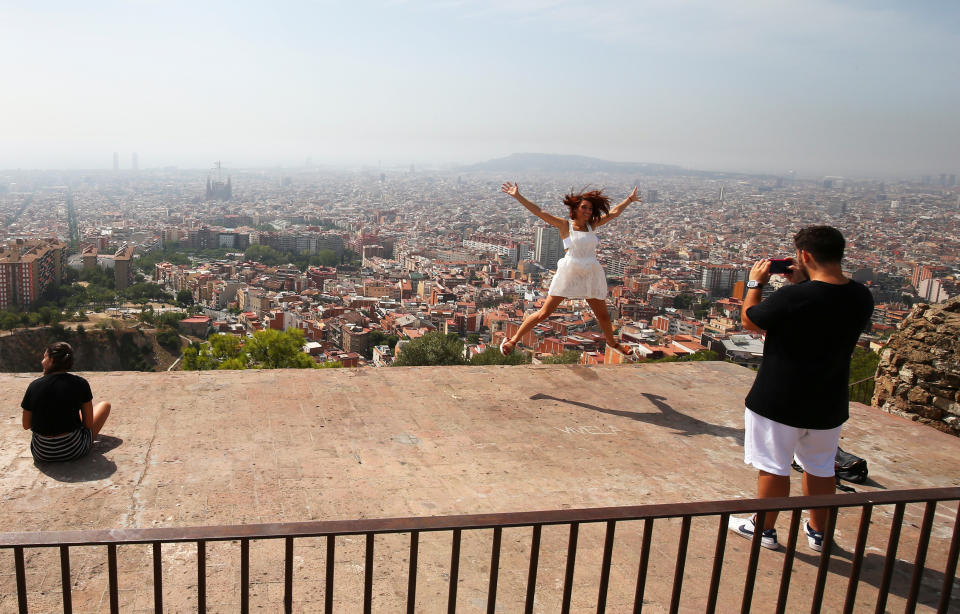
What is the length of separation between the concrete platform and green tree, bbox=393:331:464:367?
3577mm

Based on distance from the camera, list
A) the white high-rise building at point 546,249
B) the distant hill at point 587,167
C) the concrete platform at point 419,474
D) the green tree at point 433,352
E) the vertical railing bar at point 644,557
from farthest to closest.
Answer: the distant hill at point 587,167 → the white high-rise building at point 546,249 → the green tree at point 433,352 → the concrete platform at point 419,474 → the vertical railing bar at point 644,557

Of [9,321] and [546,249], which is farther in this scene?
[546,249]

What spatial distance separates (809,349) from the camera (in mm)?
2354

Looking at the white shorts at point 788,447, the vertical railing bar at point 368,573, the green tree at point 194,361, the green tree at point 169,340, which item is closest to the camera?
the vertical railing bar at point 368,573

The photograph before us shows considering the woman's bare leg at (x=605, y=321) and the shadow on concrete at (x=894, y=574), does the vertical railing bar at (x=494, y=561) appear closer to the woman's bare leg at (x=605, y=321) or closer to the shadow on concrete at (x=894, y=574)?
the shadow on concrete at (x=894, y=574)

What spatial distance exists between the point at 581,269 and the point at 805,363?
231cm

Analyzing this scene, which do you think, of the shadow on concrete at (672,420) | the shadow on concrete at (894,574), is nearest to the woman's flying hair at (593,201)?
the shadow on concrete at (672,420)

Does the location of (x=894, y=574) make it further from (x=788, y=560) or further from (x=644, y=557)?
(x=644, y=557)

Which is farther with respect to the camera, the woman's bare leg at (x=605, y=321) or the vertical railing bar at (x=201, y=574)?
the woman's bare leg at (x=605, y=321)

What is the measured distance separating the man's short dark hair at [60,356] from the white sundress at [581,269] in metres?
2.79

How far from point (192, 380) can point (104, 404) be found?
92cm

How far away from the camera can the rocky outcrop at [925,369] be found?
4.17 meters

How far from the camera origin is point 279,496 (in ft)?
9.09

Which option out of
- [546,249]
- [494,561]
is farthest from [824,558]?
[546,249]
